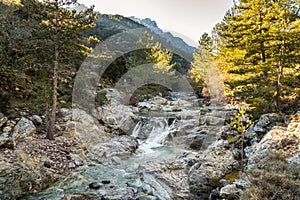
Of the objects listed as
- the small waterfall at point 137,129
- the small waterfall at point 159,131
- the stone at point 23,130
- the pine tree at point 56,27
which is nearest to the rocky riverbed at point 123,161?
the stone at point 23,130

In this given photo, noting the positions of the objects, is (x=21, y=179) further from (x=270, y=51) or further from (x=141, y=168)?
(x=270, y=51)

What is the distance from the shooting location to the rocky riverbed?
23.1 ft

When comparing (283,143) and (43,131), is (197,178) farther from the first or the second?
(43,131)

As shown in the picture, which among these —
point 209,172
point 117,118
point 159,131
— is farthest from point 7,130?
point 159,131

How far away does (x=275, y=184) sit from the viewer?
15.5 feet

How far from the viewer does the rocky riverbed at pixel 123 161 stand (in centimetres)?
703

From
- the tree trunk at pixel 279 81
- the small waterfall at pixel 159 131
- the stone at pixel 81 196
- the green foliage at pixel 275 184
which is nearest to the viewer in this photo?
the green foliage at pixel 275 184

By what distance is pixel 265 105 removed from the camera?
11.3 m

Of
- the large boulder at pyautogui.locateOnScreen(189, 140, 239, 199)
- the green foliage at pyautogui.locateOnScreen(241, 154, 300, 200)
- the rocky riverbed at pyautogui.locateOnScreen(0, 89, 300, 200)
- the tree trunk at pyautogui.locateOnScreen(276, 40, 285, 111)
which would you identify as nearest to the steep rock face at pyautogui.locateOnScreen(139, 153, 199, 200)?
the rocky riverbed at pyautogui.locateOnScreen(0, 89, 300, 200)

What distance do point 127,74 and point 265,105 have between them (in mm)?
25055

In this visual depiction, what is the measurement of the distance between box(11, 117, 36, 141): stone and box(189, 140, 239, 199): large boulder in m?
8.28

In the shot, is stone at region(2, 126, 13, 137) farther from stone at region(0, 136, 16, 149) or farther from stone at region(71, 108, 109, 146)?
stone at region(71, 108, 109, 146)

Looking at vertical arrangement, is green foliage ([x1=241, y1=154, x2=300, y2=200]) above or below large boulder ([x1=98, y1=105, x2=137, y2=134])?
above

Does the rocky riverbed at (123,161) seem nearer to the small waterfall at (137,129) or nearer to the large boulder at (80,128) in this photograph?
the large boulder at (80,128)
